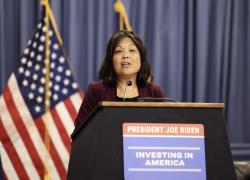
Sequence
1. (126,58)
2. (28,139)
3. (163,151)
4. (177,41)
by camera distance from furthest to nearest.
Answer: (177,41), (28,139), (126,58), (163,151)

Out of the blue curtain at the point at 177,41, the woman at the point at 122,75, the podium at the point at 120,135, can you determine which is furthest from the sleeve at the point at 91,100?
the blue curtain at the point at 177,41

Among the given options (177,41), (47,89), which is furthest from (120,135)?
(177,41)

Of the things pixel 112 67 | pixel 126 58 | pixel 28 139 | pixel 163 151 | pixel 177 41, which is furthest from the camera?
pixel 177 41

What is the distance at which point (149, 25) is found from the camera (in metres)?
3.54

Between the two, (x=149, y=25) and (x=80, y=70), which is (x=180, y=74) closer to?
(x=149, y=25)

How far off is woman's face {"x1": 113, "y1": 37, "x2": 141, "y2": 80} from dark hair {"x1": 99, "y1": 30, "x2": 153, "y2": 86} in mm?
23

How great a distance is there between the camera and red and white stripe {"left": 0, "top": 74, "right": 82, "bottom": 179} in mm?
3090

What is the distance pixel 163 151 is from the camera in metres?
1.24

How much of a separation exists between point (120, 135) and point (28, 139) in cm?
202

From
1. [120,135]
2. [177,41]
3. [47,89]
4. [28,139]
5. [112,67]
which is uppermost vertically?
[177,41]

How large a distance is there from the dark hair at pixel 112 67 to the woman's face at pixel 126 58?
2 centimetres

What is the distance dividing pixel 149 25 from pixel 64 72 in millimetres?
933

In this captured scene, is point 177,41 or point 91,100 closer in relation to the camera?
point 91,100

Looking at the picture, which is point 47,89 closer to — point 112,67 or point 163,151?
point 112,67
